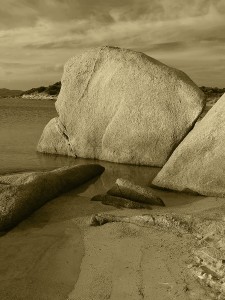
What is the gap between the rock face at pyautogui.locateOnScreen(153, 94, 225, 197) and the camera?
7102 mm

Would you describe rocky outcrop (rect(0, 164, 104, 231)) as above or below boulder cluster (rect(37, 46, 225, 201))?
below

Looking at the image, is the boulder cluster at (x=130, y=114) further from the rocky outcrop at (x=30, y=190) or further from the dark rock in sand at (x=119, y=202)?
the rocky outcrop at (x=30, y=190)

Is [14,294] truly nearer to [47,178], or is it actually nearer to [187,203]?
[47,178]

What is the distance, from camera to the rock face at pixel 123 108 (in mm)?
9133

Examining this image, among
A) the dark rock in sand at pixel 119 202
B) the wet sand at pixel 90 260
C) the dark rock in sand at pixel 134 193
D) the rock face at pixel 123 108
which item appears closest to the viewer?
the wet sand at pixel 90 260

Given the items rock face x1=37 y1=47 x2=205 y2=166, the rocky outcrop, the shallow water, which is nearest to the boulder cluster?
rock face x1=37 y1=47 x2=205 y2=166

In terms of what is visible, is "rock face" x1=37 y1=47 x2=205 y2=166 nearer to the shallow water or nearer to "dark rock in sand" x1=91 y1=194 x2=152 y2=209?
the shallow water

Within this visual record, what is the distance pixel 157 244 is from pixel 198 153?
307 cm

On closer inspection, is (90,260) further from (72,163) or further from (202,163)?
(72,163)

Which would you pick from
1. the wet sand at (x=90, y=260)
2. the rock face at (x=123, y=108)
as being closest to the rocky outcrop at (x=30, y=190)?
the wet sand at (x=90, y=260)

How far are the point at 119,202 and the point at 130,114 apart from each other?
3567 millimetres

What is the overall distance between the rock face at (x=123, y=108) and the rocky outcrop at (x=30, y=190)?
1.89 metres

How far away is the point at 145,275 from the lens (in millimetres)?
3986

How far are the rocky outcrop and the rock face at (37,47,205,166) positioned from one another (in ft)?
6.19
